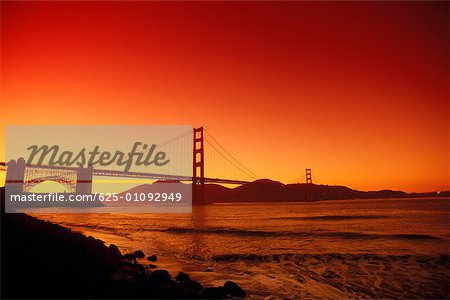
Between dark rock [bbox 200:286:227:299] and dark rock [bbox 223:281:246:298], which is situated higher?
dark rock [bbox 200:286:227:299]

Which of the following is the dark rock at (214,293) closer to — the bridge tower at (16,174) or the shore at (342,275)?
the shore at (342,275)

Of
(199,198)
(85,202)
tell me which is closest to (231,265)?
(199,198)

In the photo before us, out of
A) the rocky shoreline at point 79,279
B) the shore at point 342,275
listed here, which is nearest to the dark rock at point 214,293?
the rocky shoreline at point 79,279

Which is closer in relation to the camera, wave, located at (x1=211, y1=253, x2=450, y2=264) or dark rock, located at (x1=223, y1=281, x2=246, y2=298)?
dark rock, located at (x1=223, y1=281, x2=246, y2=298)

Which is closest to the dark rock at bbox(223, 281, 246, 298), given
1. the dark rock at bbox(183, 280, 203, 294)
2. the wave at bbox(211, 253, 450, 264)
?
the dark rock at bbox(183, 280, 203, 294)

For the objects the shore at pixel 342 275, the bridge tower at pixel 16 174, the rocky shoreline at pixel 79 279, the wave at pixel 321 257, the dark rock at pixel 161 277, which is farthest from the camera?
the bridge tower at pixel 16 174

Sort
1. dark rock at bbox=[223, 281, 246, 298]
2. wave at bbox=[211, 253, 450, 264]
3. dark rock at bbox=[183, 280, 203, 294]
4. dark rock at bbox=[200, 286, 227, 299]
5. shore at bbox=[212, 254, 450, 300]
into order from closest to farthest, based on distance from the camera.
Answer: dark rock at bbox=[200, 286, 227, 299] → dark rock at bbox=[183, 280, 203, 294] → dark rock at bbox=[223, 281, 246, 298] → shore at bbox=[212, 254, 450, 300] → wave at bbox=[211, 253, 450, 264]

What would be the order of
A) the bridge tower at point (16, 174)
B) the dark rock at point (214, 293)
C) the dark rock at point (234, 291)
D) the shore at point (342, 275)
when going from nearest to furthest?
the dark rock at point (214, 293)
the dark rock at point (234, 291)
the shore at point (342, 275)
the bridge tower at point (16, 174)

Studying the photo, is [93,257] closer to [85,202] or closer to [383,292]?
[383,292]

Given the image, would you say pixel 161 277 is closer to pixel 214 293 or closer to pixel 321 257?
pixel 214 293

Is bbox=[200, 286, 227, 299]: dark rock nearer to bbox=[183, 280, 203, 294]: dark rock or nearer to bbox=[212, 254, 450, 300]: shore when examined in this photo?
bbox=[183, 280, 203, 294]: dark rock

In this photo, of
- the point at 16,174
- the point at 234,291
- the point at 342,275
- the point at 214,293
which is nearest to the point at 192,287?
the point at 214,293

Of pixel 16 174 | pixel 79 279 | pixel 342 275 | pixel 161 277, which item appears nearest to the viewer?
pixel 79 279

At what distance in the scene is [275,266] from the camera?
904cm
